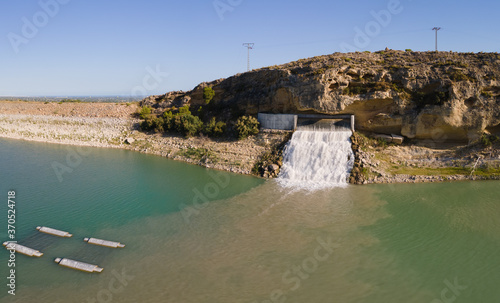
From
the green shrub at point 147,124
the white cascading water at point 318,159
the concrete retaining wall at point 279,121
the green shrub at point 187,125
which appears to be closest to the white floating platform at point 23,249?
the white cascading water at point 318,159

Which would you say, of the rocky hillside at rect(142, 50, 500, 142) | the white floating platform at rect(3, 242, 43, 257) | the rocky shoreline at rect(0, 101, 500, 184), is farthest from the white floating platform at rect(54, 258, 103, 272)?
the rocky hillside at rect(142, 50, 500, 142)

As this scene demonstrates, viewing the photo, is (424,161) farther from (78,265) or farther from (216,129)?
(78,265)

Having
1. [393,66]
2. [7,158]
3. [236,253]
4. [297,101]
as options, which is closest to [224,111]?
[297,101]

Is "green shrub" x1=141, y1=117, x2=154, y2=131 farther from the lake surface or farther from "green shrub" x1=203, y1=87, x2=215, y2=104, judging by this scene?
the lake surface

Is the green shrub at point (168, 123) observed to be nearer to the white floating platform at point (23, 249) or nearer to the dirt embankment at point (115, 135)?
the dirt embankment at point (115, 135)

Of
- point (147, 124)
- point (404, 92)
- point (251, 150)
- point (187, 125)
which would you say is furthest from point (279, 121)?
point (147, 124)
